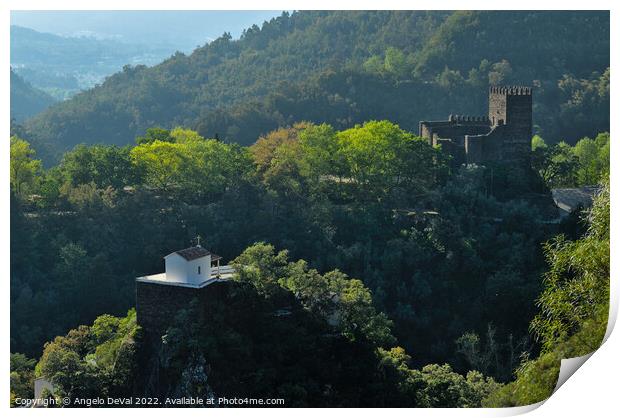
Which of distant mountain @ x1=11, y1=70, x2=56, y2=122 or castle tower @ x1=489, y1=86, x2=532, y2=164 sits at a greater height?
castle tower @ x1=489, y1=86, x2=532, y2=164

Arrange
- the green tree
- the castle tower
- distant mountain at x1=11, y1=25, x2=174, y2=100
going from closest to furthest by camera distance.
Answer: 1. the green tree
2. the castle tower
3. distant mountain at x1=11, y1=25, x2=174, y2=100

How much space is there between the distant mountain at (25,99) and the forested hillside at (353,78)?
4857mm

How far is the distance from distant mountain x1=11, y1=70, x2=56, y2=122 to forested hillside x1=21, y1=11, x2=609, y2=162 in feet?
15.9

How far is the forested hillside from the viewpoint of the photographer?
54594 mm

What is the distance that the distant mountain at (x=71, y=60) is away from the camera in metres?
59.1

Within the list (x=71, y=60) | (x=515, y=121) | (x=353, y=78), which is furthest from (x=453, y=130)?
(x=71, y=60)

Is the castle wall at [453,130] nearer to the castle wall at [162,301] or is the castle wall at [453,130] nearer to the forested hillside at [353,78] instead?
the castle wall at [162,301]

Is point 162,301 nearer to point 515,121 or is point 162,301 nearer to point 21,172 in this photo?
point 21,172

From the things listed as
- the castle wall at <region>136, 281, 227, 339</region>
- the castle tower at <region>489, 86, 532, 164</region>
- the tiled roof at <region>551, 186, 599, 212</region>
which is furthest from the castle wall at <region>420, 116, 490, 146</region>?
the castle wall at <region>136, 281, 227, 339</region>

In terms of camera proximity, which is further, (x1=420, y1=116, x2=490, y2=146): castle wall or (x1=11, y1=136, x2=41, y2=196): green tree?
(x1=420, y1=116, x2=490, y2=146): castle wall

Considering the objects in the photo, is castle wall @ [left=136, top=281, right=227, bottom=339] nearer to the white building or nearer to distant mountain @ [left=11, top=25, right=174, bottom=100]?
the white building

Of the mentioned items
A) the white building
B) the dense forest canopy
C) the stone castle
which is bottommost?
the dense forest canopy
